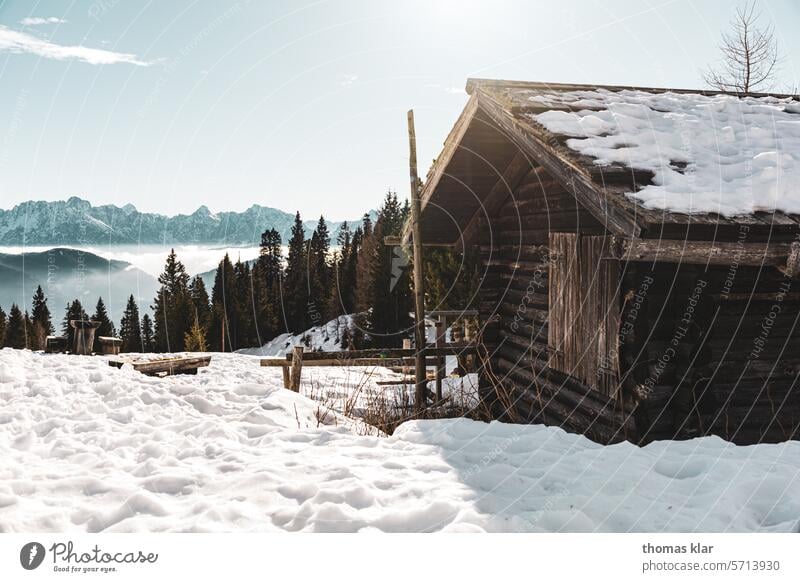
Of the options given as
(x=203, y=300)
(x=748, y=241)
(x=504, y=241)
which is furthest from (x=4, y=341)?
(x=748, y=241)

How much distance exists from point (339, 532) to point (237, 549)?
2.04 feet

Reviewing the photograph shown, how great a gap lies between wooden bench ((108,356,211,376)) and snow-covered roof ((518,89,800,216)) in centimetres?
919

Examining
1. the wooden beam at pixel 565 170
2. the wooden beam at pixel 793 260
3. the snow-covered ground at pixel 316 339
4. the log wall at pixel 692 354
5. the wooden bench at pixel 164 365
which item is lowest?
the snow-covered ground at pixel 316 339

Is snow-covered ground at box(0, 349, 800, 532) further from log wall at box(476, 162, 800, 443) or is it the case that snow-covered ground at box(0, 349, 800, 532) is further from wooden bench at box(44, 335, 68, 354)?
wooden bench at box(44, 335, 68, 354)

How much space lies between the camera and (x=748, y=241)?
5.07 m

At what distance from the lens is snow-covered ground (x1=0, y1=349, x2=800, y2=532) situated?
13.3ft

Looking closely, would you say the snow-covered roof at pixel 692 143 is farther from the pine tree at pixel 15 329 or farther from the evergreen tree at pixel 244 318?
the pine tree at pixel 15 329

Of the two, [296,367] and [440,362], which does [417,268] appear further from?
[296,367]

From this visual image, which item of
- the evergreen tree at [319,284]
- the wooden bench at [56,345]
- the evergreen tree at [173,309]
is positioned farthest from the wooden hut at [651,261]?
the evergreen tree at [173,309]

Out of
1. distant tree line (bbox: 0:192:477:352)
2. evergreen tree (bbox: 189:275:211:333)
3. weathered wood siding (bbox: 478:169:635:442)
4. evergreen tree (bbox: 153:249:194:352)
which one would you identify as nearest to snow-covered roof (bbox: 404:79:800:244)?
weathered wood siding (bbox: 478:169:635:442)

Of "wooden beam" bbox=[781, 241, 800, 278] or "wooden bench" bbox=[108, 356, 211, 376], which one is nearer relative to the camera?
"wooden beam" bbox=[781, 241, 800, 278]

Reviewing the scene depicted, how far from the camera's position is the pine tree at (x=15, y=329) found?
71.7m

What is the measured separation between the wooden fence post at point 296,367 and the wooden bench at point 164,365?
11.7ft

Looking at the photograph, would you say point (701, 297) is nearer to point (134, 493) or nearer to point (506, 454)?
point (506, 454)
